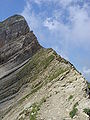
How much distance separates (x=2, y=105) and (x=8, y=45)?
1232 inches

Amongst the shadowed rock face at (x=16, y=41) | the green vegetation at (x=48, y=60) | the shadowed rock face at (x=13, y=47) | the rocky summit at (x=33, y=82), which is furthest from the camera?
the shadowed rock face at (x=16, y=41)

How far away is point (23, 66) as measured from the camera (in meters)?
65.3

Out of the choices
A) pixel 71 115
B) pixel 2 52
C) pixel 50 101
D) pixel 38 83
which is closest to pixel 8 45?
pixel 2 52

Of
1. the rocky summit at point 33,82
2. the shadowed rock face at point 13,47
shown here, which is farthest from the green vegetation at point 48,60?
the shadowed rock face at point 13,47

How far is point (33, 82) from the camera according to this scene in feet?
174

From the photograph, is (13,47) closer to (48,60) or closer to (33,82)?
(48,60)

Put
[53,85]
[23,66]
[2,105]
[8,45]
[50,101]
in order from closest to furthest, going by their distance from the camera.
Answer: [50,101], [53,85], [2,105], [23,66], [8,45]

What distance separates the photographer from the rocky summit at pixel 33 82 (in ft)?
104

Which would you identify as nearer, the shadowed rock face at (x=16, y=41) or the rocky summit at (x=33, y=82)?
the rocky summit at (x=33, y=82)

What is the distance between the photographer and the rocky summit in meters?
31.6

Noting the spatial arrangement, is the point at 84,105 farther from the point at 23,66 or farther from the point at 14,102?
the point at 23,66

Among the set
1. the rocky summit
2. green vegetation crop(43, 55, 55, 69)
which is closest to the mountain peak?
the rocky summit

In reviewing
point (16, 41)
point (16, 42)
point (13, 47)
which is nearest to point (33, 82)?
point (13, 47)

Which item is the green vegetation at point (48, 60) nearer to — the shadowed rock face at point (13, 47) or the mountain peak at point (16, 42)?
the shadowed rock face at point (13, 47)
